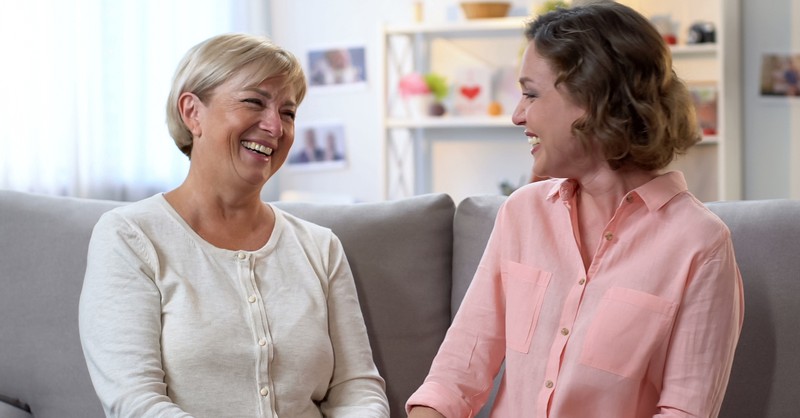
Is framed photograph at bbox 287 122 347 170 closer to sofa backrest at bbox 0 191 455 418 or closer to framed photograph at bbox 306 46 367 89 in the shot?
framed photograph at bbox 306 46 367 89

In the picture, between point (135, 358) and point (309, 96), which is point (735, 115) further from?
point (135, 358)

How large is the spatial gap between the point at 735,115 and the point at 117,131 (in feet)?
8.36

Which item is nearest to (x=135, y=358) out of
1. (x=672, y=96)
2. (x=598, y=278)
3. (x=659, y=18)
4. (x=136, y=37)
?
(x=598, y=278)

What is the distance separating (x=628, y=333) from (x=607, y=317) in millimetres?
38

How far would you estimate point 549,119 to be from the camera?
4.85 ft

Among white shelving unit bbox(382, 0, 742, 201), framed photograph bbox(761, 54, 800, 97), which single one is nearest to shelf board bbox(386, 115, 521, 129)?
white shelving unit bbox(382, 0, 742, 201)

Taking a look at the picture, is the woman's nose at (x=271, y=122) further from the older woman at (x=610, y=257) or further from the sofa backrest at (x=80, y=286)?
the older woman at (x=610, y=257)

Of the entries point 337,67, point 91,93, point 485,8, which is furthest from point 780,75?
point 91,93

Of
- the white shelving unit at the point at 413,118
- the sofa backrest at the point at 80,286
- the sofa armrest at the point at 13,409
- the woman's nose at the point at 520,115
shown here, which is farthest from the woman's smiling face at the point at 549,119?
the white shelving unit at the point at 413,118

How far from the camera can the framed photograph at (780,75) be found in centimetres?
406

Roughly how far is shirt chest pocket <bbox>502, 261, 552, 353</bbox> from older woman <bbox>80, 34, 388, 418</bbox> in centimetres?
38

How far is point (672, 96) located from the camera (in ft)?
4.82

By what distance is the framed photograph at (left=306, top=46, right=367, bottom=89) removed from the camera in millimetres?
4809

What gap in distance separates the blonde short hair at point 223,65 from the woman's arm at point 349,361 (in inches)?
15.9
